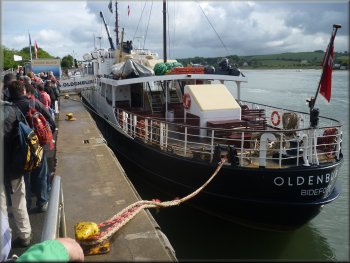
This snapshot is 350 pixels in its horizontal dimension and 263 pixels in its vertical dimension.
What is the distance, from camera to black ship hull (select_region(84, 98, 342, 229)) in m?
5.93

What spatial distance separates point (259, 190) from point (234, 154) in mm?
766

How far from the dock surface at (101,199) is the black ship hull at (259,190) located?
1.41 meters

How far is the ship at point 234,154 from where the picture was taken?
19.7 feet

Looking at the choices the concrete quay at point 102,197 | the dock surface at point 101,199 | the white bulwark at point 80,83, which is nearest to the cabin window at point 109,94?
the white bulwark at point 80,83

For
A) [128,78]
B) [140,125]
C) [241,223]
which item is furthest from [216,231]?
[128,78]

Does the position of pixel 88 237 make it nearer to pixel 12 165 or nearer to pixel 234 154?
pixel 12 165

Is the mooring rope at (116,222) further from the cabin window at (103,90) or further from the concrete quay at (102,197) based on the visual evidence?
the cabin window at (103,90)

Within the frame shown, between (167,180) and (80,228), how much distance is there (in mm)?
4064

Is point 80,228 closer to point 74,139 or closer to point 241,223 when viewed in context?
point 241,223

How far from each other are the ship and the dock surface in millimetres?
1258

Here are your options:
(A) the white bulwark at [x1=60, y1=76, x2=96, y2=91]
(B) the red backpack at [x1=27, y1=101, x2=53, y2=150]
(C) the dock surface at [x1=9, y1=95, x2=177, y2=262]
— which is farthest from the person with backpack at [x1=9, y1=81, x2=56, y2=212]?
(A) the white bulwark at [x1=60, y1=76, x2=96, y2=91]

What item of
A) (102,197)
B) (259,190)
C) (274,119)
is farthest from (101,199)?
(274,119)

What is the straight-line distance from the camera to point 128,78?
10.5m

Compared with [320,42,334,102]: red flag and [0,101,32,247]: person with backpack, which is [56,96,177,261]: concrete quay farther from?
[320,42,334,102]: red flag
